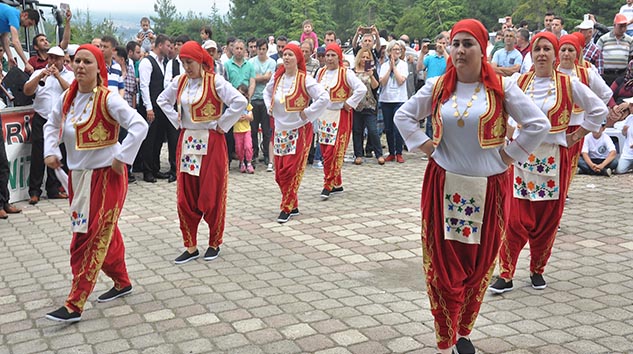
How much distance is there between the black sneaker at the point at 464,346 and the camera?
15.2 ft

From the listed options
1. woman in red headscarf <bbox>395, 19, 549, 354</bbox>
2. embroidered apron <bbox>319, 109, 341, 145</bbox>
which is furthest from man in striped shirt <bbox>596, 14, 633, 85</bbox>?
woman in red headscarf <bbox>395, 19, 549, 354</bbox>

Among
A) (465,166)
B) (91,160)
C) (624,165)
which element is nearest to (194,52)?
(91,160)

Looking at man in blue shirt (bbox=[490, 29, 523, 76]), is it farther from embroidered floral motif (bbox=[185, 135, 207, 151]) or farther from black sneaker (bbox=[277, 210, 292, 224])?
embroidered floral motif (bbox=[185, 135, 207, 151])

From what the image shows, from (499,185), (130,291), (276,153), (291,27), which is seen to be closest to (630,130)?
(276,153)

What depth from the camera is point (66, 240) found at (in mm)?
7918

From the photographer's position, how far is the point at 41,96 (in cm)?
993

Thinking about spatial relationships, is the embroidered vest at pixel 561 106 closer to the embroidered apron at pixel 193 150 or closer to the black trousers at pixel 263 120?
the embroidered apron at pixel 193 150

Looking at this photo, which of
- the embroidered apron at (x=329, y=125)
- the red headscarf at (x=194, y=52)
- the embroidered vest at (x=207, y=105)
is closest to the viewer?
the red headscarf at (x=194, y=52)

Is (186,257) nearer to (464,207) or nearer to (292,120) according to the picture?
(292,120)

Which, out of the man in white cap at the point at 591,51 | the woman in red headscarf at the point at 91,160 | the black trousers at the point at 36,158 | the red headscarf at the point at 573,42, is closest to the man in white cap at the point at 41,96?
the black trousers at the point at 36,158

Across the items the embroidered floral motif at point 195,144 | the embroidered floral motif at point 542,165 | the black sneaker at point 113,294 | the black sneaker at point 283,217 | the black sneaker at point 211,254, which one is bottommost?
the black sneaker at point 113,294

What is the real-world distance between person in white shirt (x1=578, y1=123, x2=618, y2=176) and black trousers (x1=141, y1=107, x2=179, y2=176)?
20.9 feet

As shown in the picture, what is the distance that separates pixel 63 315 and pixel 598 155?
877cm

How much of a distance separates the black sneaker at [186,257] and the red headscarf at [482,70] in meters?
3.47
